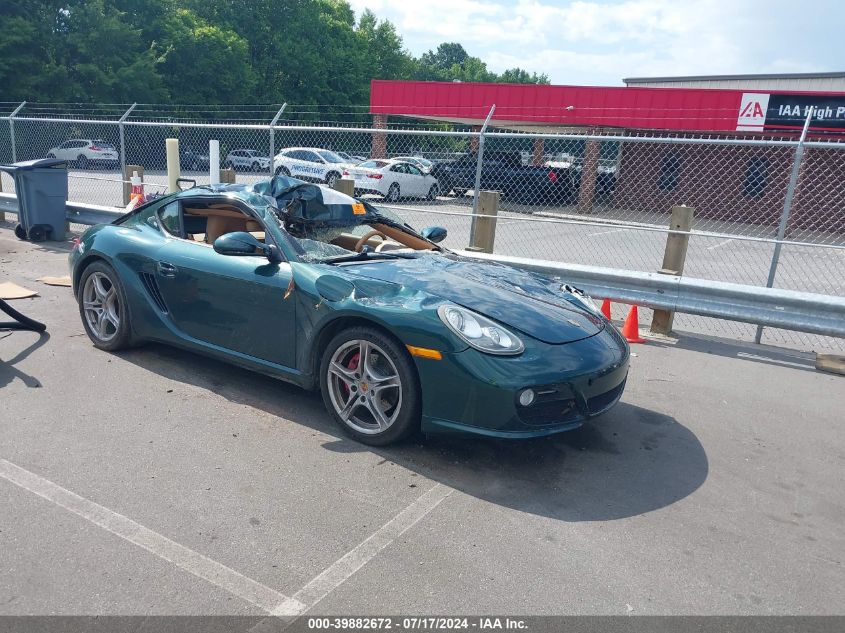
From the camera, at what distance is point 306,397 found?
16.2ft

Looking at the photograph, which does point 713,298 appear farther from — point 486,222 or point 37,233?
point 37,233

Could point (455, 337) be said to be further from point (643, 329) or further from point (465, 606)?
point (643, 329)

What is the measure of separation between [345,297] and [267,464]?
1.03 meters

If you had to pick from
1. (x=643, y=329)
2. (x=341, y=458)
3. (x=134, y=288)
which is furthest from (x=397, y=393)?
(x=643, y=329)

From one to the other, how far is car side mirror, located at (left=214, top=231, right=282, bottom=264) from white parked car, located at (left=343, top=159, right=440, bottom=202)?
41.6 feet

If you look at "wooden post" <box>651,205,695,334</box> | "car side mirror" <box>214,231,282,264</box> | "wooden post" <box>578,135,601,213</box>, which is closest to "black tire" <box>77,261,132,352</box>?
"car side mirror" <box>214,231,282,264</box>

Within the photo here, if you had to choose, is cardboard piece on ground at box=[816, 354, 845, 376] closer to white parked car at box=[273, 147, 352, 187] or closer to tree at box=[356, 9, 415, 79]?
white parked car at box=[273, 147, 352, 187]

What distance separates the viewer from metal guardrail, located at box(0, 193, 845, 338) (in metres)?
6.25

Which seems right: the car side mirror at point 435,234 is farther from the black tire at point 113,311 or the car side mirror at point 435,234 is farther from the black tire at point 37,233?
the black tire at point 37,233

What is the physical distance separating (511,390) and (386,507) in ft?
2.80


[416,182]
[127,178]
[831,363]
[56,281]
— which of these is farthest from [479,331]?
[416,182]

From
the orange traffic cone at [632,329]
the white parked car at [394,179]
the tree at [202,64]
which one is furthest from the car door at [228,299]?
the tree at [202,64]

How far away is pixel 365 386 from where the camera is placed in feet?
13.6

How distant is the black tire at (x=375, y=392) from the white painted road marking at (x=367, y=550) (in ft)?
1.44
